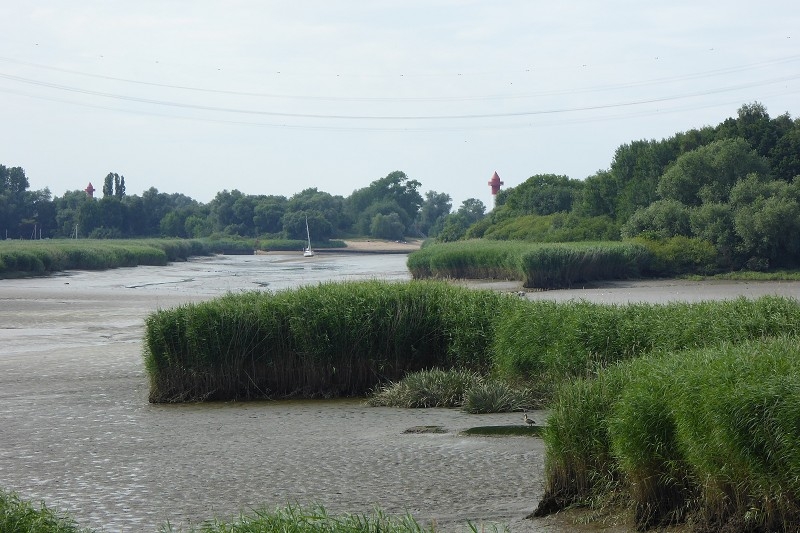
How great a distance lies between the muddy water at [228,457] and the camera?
36.2 feet

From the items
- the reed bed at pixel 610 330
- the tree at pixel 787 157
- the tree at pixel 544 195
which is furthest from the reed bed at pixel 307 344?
the tree at pixel 544 195

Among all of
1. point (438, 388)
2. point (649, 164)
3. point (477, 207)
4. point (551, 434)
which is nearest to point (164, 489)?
point (551, 434)

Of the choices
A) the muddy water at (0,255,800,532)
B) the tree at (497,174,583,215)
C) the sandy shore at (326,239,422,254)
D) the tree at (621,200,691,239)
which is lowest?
the muddy water at (0,255,800,532)

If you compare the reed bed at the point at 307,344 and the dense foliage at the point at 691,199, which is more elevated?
the dense foliage at the point at 691,199

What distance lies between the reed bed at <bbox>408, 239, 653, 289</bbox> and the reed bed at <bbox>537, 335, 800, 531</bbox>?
3740 centimetres

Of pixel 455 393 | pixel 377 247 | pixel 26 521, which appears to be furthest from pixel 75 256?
pixel 26 521

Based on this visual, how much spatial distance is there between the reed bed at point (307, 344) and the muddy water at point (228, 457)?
0.66 m

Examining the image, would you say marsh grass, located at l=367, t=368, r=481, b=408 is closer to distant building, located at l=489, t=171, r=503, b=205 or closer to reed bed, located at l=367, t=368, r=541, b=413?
reed bed, located at l=367, t=368, r=541, b=413

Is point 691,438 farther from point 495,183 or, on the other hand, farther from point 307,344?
point 495,183

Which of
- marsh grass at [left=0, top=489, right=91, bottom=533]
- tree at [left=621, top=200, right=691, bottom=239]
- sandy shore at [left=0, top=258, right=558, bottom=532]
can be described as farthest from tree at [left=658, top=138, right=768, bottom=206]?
marsh grass at [left=0, top=489, right=91, bottom=533]

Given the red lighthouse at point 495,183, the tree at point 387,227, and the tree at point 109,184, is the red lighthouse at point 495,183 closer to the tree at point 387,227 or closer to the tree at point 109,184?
the tree at point 387,227

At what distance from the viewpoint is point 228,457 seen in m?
13.7

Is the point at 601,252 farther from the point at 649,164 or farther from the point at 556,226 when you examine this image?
the point at 556,226

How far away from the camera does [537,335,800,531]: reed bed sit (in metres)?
8.17
